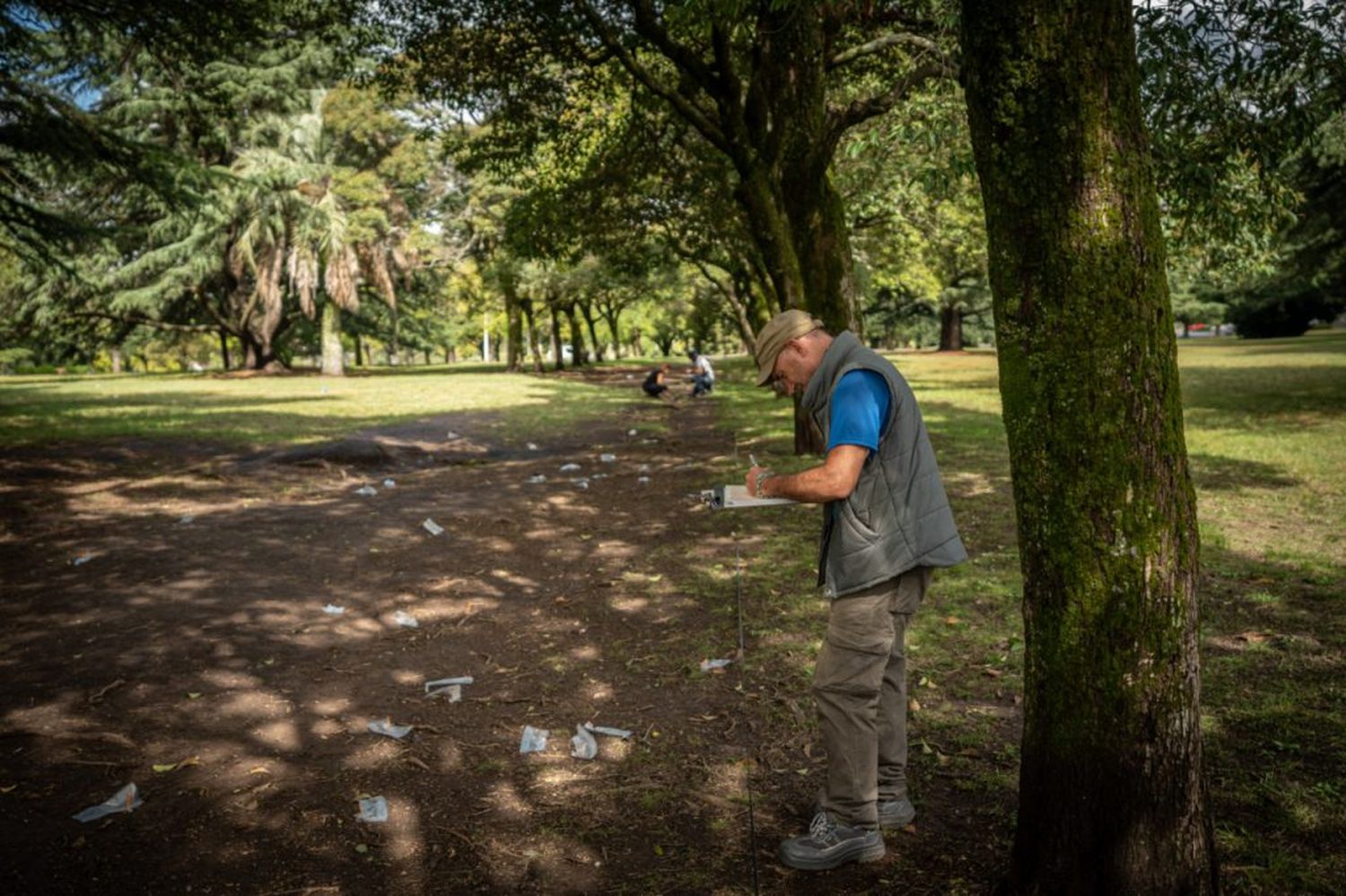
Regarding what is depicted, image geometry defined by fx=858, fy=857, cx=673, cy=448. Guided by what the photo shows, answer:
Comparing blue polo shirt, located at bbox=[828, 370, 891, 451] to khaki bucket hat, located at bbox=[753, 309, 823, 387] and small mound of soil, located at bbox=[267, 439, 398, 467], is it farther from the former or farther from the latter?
small mound of soil, located at bbox=[267, 439, 398, 467]

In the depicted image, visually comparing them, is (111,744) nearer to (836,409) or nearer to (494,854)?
(494,854)

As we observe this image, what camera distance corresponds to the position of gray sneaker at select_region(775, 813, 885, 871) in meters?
3.15

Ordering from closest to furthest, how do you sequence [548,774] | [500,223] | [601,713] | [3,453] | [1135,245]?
[1135,245], [548,774], [601,713], [3,453], [500,223]

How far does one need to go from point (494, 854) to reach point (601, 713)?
1344mm

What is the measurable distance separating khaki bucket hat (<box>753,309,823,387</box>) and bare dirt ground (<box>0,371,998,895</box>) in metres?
1.89

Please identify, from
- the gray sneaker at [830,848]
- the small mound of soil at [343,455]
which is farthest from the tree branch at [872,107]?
the gray sneaker at [830,848]

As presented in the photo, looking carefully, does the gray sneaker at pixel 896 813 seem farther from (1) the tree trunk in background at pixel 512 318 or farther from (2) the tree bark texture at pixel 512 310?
(1) the tree trunk in background at pixel 512 318

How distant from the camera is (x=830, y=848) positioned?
3166mm

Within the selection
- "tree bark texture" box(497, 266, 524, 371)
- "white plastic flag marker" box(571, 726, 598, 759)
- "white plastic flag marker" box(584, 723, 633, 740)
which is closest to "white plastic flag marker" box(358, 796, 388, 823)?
"white plastic flag marker" box(571, 726, 598, 759)

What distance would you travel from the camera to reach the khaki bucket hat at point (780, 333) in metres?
3.26

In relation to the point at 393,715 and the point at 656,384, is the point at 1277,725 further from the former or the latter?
the point at 656,384

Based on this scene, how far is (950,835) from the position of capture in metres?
3.34

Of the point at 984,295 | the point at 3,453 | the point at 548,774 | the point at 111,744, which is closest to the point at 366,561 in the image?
the point at 111,744

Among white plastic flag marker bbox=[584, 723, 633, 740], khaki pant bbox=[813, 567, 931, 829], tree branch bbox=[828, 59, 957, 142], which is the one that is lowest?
white plastic flag marker bbox=[584, 723, 633, 740]
